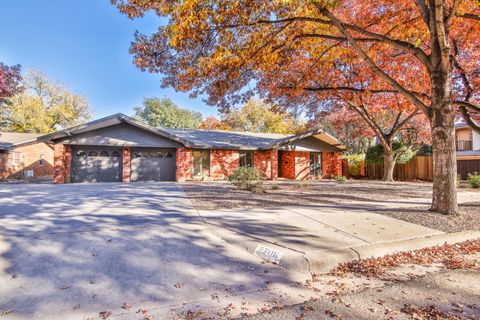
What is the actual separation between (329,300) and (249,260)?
4.30 ft

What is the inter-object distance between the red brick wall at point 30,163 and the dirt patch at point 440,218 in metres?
26.6

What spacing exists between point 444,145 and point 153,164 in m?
15.7

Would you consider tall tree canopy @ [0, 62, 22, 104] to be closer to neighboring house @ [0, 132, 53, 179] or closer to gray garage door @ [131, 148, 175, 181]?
gray garage door @ [131, 148, 175, 181]

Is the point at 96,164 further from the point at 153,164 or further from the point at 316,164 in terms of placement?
the point at 316,164

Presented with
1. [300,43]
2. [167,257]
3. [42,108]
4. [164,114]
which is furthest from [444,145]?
[164,114]

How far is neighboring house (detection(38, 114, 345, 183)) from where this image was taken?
50.1 feet

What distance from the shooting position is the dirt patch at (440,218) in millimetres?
5281

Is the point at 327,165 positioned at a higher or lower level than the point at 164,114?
lower

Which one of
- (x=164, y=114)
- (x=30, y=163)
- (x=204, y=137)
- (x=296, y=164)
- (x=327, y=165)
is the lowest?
(x=327, y=165)

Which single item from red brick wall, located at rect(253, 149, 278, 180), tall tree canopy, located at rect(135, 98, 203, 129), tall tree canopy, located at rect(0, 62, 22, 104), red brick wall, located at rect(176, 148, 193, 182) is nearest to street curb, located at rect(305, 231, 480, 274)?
red brick wall, located at rect(176, 148, 193, 182)

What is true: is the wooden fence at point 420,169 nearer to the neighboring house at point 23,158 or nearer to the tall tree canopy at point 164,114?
the neighboring house at point 23,158

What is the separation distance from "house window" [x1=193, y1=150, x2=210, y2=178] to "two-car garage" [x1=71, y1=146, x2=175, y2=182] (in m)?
1.69

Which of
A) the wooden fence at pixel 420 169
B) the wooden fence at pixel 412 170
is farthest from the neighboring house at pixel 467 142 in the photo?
the wooden fence at pixel 412 170

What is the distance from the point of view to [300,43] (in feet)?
Result: 26.2
